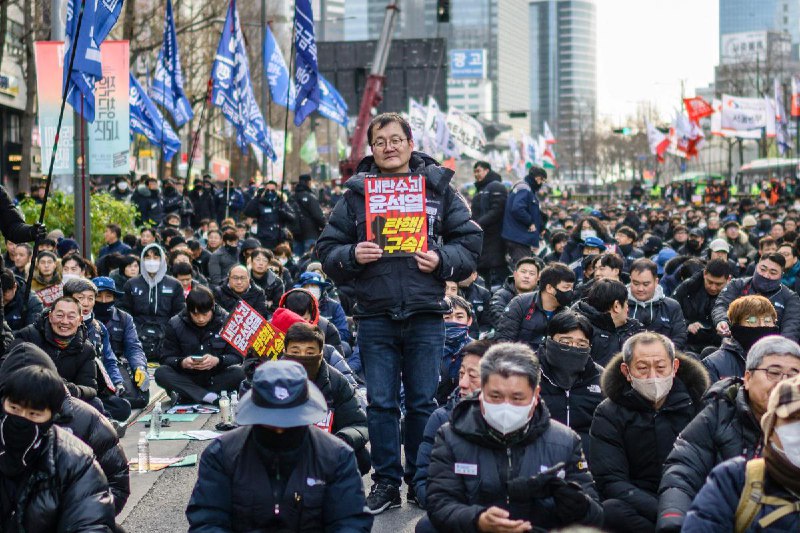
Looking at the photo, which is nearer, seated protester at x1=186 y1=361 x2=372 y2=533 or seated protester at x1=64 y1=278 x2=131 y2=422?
seated protester at x1=186 y1=361 x2=372 y2=533

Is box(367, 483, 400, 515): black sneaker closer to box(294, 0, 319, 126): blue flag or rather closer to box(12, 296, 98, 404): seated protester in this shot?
box(12, 296, 98, 404): seated protester

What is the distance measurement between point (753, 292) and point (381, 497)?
5.93 meters

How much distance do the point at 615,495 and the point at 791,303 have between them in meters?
5.90

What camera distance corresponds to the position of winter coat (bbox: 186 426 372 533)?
4.92 m

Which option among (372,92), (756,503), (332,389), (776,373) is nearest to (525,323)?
(332,389)

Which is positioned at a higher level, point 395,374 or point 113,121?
point 113,121

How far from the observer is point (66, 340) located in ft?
29.8

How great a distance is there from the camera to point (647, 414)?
637 centimetres

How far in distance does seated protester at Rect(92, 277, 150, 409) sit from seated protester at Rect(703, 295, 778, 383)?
5388 mm

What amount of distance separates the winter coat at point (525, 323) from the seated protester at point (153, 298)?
19.3 feet

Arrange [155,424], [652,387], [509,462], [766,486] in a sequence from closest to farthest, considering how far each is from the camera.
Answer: [766,486] → [509,462] → [652,387] → [155,424]

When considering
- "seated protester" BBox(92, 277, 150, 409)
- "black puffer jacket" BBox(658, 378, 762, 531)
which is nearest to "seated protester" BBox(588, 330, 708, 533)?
"black puffer jacket" BBox(658, 378, 762, 531)

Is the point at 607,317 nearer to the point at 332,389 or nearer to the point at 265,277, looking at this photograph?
the point at 332,389

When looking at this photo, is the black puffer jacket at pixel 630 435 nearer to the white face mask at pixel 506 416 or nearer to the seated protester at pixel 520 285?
the white face mask at pixel 506 416
